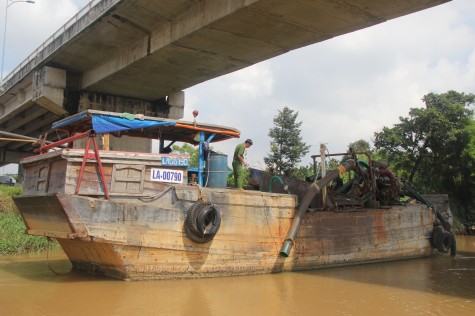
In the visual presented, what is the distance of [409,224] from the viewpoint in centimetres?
1273

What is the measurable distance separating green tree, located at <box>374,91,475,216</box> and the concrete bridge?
13294mm

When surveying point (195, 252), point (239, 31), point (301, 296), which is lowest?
point (301, 296)

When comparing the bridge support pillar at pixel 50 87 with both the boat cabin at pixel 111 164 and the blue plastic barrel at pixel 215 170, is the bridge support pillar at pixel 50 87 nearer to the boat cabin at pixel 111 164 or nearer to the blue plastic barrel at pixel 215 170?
the boat cabin at pixel 111 164

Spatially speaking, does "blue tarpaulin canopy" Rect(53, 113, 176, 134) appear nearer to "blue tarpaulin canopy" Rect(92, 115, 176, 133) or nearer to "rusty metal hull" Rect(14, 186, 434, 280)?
"blue tarpaulin canopy" Rect(92, 115, 176, 133)

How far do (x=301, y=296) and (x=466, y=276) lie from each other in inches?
184

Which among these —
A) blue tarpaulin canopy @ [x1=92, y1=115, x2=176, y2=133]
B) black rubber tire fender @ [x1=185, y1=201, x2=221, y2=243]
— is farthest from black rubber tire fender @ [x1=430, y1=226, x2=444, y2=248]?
blue tarpaulin canopy @ [x1=92, y1=115, x2=176, y2=133]

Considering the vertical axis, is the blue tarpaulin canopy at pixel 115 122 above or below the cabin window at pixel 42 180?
above

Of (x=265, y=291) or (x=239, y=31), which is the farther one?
(x=239, y=31)

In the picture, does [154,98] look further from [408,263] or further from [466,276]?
[466,276]

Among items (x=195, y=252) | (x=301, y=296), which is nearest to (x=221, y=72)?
(x=195, y=252)

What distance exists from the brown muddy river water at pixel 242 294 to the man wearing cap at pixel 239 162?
6.94 feet

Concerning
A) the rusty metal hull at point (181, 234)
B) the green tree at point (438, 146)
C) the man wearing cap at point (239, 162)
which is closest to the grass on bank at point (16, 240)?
the rusty metal hull at point (181, 234)

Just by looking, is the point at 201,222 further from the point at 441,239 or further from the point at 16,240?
the point at 441,239

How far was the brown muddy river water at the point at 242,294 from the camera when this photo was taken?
6215 mm
